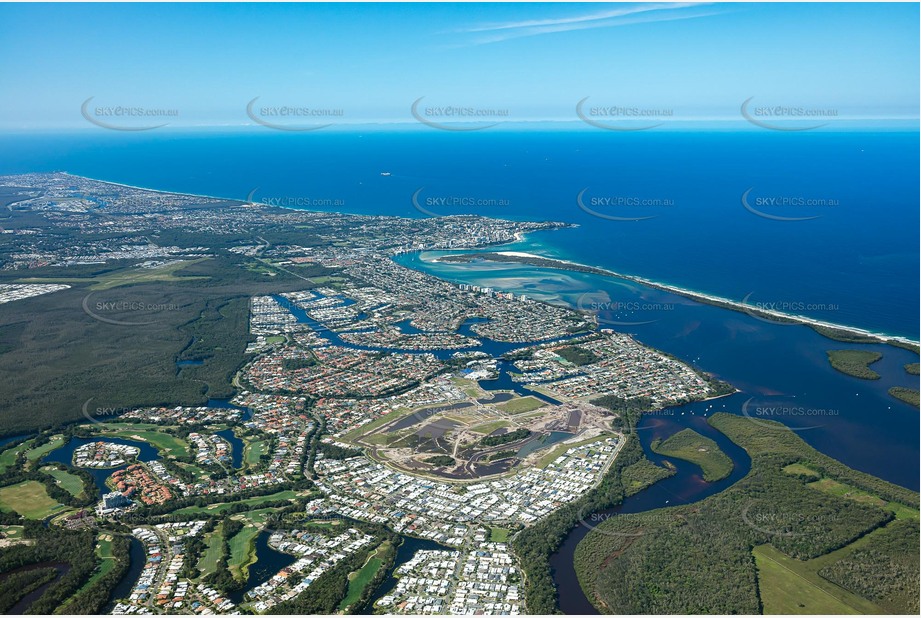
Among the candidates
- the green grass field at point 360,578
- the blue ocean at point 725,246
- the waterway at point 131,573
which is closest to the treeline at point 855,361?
the blue ocean at point 725,246

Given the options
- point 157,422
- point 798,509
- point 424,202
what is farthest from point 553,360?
point 424,202

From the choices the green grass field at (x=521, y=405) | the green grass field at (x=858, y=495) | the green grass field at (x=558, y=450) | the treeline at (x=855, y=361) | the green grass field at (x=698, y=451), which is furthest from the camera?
the treeline at (x=855, y=361)

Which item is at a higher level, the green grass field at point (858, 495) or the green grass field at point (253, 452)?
the green grass field at point (858, 495)

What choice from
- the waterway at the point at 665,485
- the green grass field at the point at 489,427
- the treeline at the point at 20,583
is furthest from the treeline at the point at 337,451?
the treeline at the point at 20,583

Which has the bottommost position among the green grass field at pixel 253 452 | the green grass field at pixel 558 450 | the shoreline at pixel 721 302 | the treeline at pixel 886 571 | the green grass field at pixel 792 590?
the green grass field at pixel 253 452

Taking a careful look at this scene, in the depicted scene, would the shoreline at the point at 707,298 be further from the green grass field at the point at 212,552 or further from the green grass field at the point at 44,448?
the green grass field at the point at 44,448

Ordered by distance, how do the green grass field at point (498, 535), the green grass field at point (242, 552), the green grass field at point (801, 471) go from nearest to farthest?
1. the green grass field at point (242, 552)
2. the green grass field at point (498, 535)
3. the green grass field at point (801, 471)

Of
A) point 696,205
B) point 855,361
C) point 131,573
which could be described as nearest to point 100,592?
point 131,573

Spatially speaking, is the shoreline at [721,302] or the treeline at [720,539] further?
the shoreline at [721,302]

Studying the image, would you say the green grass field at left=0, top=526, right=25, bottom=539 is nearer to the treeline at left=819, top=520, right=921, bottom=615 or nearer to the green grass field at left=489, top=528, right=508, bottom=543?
the green grass field at left=489, top=528, right=508, bottom=543
